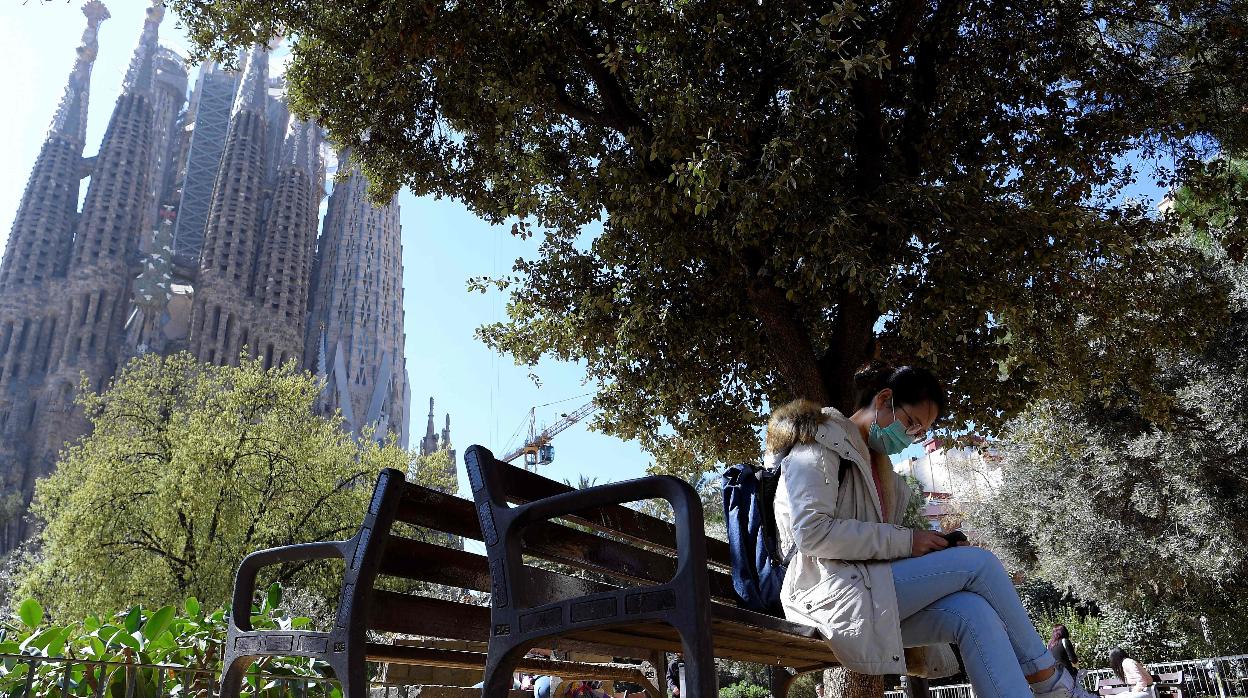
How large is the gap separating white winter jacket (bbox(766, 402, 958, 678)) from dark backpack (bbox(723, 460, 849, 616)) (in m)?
0.05

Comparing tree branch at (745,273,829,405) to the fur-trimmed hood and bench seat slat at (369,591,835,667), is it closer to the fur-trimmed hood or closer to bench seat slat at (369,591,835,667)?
the fur-trimmed hood

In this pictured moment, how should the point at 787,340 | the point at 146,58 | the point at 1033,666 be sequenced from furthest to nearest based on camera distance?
the point at 146,58 → the point at 787,340 → the point at 1033,666

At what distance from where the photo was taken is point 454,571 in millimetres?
2162

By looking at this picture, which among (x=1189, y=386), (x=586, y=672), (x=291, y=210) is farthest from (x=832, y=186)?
(x=291, y=210)

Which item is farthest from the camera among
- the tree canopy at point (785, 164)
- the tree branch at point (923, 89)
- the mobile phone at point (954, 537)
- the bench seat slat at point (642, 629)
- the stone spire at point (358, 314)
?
the stone spire at point (358, 314)

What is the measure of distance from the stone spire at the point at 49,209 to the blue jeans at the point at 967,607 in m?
81.4

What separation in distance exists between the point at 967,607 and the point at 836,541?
0.37 meters

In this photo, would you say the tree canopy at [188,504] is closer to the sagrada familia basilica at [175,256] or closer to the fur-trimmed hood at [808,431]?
the fur-trimmed hood at [808,431]

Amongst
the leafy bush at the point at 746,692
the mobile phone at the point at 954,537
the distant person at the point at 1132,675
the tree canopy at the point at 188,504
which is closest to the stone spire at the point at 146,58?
the tree canopy at the point at 188,504

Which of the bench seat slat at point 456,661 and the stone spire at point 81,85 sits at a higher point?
the stone spire at point 81,85

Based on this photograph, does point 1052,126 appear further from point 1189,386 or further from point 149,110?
point 149,110

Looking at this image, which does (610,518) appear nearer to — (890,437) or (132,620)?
(890,437)

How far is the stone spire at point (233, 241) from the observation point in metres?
69.3

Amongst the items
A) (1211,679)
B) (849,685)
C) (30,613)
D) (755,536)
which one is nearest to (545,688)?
(849,685)
